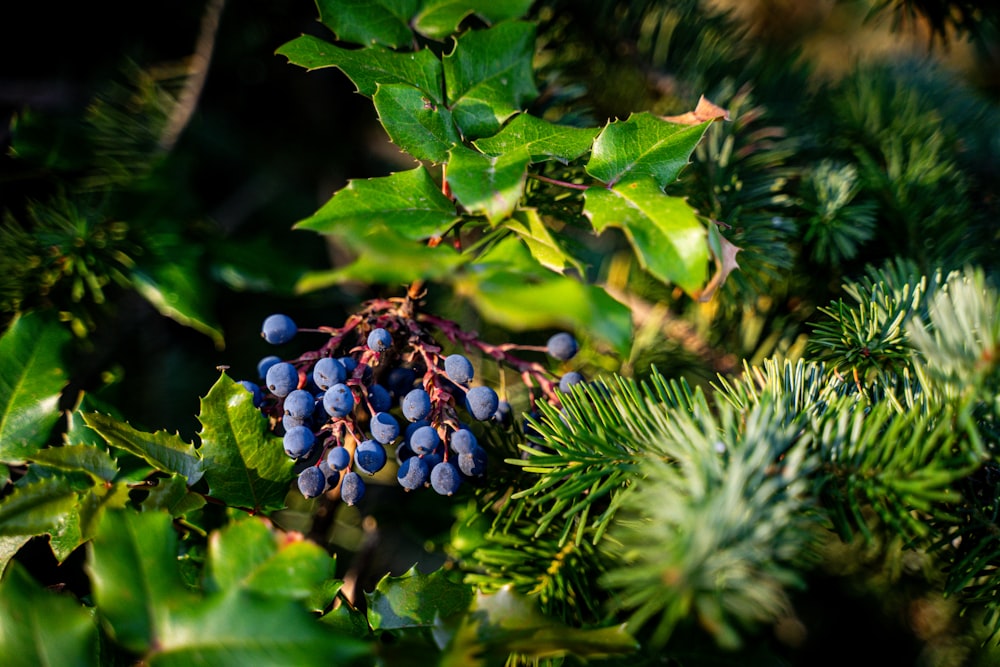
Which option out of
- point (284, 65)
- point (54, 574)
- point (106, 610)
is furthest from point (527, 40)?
point (284, 65)

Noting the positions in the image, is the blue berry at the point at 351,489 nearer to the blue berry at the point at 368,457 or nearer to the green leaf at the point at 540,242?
the blue berry at the point at 368,457

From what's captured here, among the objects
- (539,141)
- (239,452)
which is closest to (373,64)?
(539,141)

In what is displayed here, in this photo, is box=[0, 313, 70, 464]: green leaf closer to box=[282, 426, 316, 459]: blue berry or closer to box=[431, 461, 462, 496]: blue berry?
box=[282, 426, 316, 459]: blue berry

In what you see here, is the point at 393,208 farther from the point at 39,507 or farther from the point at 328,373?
the point at 39,507

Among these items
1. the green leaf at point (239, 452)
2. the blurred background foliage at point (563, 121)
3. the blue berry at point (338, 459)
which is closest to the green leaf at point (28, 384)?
the blurred background foliage at point (563, 121)

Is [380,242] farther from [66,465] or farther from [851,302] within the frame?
[851,302]
